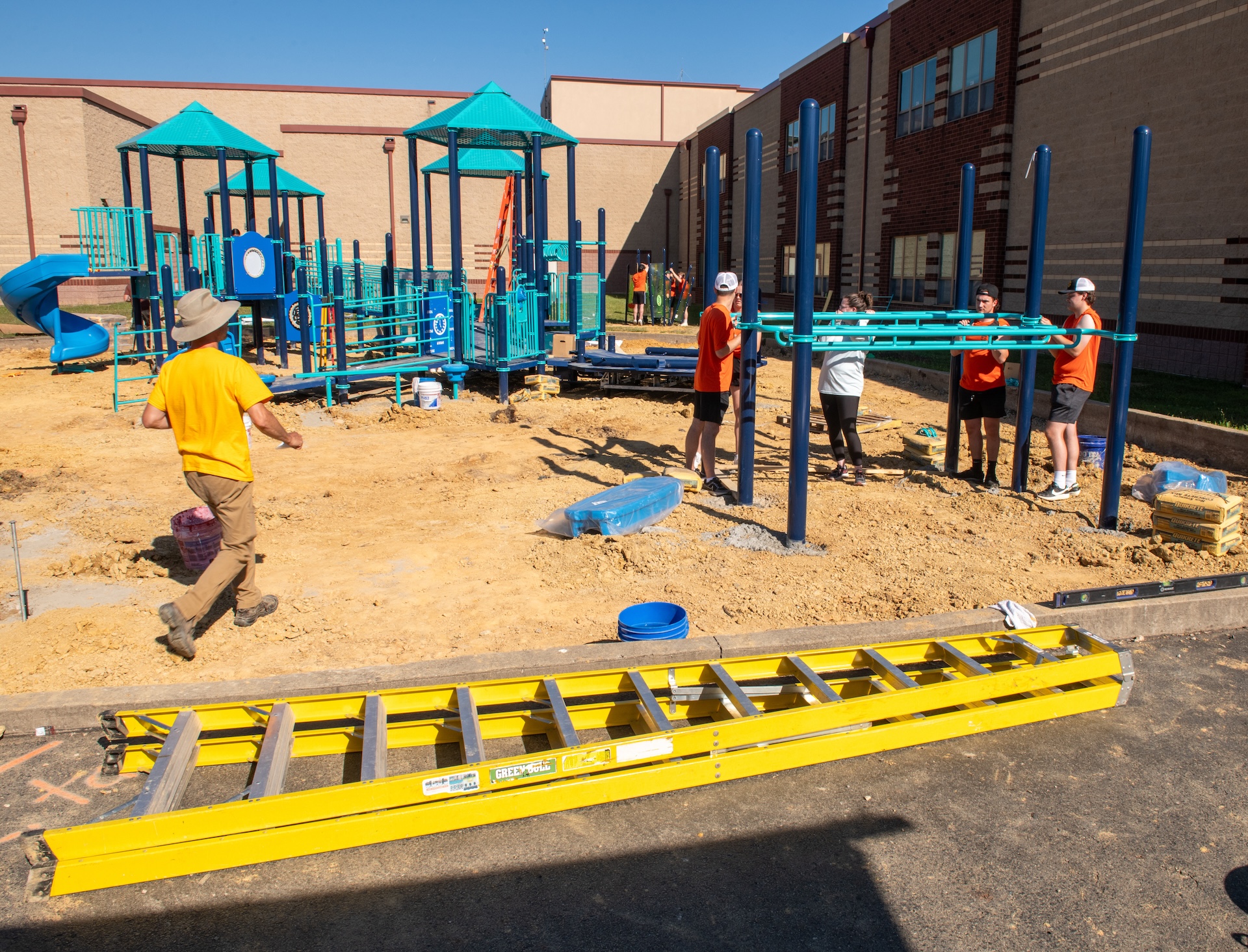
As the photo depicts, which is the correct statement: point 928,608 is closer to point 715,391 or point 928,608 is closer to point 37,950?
point 715,391

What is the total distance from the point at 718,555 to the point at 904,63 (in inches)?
796

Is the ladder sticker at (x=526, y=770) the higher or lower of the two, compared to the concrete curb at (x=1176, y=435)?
lower

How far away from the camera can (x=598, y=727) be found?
14.0ft

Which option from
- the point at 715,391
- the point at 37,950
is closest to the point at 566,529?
the point at 715,391

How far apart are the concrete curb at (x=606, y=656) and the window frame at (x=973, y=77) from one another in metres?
16.6

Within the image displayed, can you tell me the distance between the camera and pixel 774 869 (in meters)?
3.27

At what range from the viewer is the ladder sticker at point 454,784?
3428 millimetres

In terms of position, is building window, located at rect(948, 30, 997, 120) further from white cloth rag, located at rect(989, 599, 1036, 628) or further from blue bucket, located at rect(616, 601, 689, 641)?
blue bucket, located at rect(616, 601, 689, 641)

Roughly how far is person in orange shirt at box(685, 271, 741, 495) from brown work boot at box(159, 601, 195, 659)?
433 cm

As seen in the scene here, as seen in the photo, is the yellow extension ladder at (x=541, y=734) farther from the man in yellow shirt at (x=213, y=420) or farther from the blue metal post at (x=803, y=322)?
the blue metal post at (x=803, y=322)

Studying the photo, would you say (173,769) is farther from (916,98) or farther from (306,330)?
(916,98)

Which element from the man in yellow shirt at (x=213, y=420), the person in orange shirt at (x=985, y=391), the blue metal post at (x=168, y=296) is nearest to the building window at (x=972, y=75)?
the person in orange shirt at (x=985, y=391)

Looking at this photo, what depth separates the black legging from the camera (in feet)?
27.5

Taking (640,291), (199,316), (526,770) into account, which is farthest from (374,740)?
(640,291)
